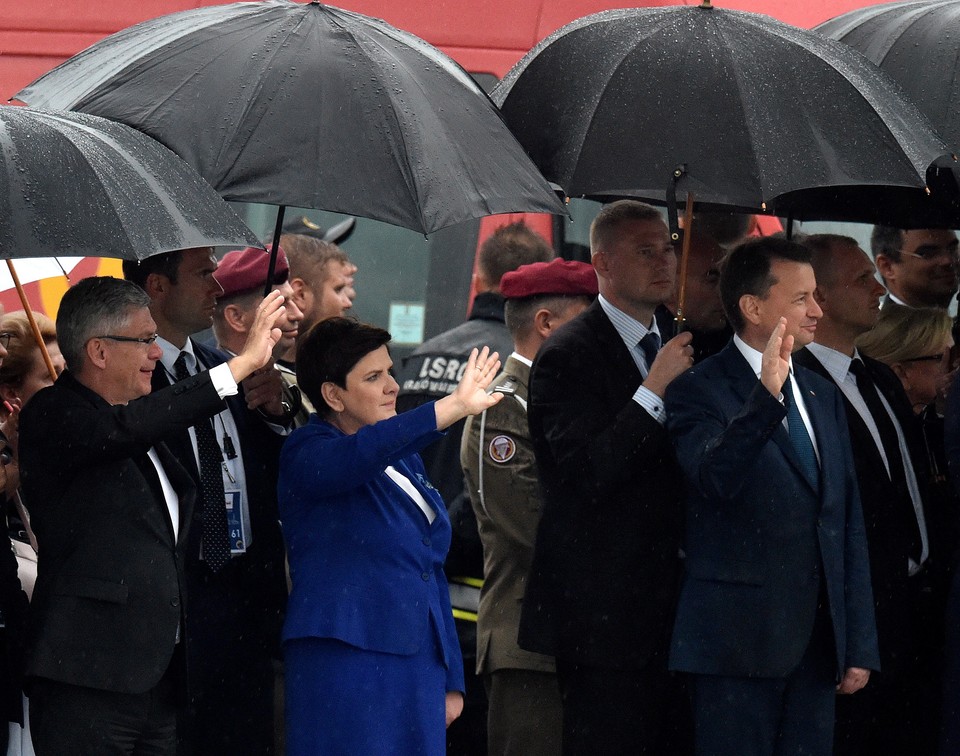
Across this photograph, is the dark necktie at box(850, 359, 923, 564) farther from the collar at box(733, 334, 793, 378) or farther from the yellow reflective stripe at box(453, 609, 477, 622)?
the yellow reflective stripe at box(453, 609, 477, 622)

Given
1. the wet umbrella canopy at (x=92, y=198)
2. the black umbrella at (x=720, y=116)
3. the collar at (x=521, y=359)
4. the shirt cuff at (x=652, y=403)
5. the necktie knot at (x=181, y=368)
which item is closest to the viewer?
the wet umbrella canopy at (x=92, y=198)

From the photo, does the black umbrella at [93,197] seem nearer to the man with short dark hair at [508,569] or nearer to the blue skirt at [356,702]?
the blue skirt at [356,702]

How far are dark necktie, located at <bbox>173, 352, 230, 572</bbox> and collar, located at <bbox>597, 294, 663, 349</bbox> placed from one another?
1282mm

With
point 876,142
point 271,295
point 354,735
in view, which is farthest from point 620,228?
point 354,735

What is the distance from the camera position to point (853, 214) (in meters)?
6.09

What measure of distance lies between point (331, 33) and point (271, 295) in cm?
77

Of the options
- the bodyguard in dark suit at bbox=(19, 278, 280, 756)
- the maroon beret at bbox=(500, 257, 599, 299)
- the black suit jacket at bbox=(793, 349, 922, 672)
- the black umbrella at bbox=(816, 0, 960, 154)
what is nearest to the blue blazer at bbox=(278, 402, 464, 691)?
the bodyguard in dark suit at bbox=(19, 278, 280, 756)

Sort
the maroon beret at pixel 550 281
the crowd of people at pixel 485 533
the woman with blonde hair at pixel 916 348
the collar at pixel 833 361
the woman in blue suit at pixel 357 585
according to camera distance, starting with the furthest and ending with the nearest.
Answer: the woman with blonde hair at pixel 916 348, the maroon beret at pixel 550 281, the collar at pixel 833 361, the woman in blue suit at pixel 357 585, the crowd of people at pixel 485 533

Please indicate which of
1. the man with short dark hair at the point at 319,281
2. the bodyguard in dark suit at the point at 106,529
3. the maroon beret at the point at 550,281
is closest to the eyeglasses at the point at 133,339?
the bodyguard in dark suit at the point at 106,529

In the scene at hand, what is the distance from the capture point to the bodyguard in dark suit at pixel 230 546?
499cm

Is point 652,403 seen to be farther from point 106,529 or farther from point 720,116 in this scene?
point 106,529

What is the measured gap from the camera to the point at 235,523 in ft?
16.6

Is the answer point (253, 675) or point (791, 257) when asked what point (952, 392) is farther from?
point (253, 675)

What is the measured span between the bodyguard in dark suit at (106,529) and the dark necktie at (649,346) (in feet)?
4.15
